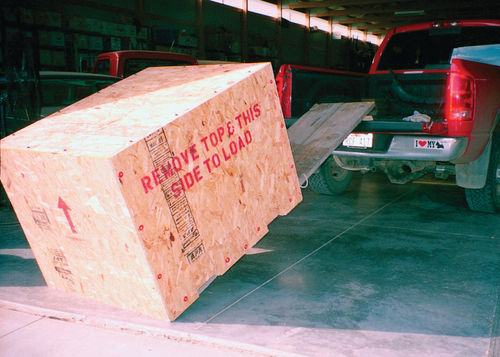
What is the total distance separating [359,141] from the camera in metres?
4.64

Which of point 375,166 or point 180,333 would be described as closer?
point 180,333

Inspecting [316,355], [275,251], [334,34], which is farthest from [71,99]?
[334,34]

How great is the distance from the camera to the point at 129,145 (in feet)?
7.75

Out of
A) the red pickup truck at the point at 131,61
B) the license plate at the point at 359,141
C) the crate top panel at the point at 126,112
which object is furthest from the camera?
the red pickup truck at the point at 131,61

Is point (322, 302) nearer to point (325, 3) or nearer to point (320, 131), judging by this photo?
point (320, 131)

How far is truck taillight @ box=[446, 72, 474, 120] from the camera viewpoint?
3938 millimetres

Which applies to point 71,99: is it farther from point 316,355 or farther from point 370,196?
point 316,355

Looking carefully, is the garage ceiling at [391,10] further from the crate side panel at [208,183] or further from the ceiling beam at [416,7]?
the crate side panel at [208,183]

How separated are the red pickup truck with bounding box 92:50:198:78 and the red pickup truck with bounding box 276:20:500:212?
312 cm

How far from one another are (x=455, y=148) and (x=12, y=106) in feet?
15.6

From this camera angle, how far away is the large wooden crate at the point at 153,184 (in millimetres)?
2451

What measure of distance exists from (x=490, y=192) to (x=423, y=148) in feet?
3.69

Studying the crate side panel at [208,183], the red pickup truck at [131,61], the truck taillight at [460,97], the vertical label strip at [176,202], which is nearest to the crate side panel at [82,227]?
the crate side panel at [208,183]

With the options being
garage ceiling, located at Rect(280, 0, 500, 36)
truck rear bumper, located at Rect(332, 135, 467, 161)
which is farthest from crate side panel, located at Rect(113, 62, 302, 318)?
garage ceiling, located at Rect(280, 0, 500, 36)
